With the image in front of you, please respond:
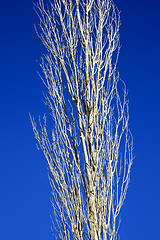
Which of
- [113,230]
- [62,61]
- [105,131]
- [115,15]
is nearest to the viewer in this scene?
[113,230]

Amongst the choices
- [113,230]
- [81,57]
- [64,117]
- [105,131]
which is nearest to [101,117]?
[105,131]

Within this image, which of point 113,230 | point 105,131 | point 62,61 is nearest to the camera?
point 113,230

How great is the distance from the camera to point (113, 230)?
3.84 metres

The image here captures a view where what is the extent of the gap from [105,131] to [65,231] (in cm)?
116

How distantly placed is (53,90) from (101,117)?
0.69 meters

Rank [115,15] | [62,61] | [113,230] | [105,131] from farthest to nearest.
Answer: [115,15]
[62,61]
[105,131]
[113,230]

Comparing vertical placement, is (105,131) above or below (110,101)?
below

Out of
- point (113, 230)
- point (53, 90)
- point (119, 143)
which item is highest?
point (53, 90)

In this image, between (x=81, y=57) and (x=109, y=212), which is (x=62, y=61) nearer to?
(x=81, y=57)

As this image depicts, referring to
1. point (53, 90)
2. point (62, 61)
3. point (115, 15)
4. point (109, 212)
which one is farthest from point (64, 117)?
point (115, 15)

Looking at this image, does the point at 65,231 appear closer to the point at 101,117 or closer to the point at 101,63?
the point at 101,117

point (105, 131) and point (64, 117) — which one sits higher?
point (64, 117)

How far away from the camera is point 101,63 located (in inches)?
169

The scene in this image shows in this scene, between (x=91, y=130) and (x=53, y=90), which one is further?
(x=53, y=90)
